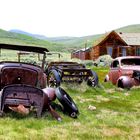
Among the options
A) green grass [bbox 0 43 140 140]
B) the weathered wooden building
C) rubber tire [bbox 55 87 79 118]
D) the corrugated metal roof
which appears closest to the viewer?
green grass [bbox 0 43 140 140]

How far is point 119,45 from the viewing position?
64375 mm

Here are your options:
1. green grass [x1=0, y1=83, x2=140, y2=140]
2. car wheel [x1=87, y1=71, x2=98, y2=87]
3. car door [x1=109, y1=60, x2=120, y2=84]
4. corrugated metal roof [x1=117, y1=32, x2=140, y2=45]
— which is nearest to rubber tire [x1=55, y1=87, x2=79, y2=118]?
green grass [x1=0, y1=83, x2=140, y2=140]

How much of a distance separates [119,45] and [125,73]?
150ft

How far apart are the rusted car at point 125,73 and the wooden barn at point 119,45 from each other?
4218cm

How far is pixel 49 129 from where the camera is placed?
903cm

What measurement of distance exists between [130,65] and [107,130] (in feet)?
36.5

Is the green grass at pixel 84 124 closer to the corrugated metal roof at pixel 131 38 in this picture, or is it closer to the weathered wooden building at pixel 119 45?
the weathered wooden building at pixel 119 45

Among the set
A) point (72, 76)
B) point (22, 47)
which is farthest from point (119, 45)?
point (22, 47)

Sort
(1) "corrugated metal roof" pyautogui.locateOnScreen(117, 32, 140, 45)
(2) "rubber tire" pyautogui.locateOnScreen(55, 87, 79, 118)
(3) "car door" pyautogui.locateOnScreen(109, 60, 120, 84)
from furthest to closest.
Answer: (1) "corrugated metal roof" pyautogui.locateOnScreen(117, 32, 140, 45) → (3) "car door" pyautogui.locateOnScreen(109, 60, 120, 84) → (2) "rubber tire" pyautogui.locateOnScreen(55, 87, 79, 118)

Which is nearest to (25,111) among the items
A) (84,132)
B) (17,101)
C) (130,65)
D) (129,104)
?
(17,101)

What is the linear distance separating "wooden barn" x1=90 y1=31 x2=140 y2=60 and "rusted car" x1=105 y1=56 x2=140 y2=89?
42.2 meters

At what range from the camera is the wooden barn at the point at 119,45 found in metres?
63.6

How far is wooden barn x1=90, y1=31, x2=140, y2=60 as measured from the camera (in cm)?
6362

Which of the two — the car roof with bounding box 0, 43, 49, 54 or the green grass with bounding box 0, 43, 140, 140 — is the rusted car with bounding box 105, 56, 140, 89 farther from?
the car roof with bounding box 0, 43, 49, 54
